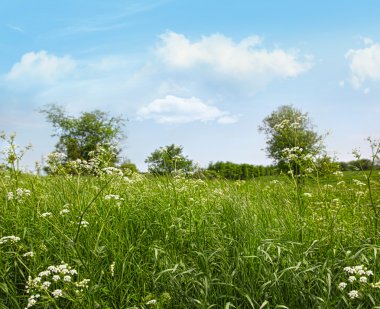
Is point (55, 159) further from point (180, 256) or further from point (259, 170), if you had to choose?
point (259, 170)

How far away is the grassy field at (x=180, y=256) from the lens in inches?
172

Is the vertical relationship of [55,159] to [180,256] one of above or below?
A: above

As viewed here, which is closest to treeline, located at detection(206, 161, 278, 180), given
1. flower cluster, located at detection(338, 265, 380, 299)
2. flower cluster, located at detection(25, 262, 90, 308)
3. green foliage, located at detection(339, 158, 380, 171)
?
green foliage, located at detection(339, 158, 380, 171)

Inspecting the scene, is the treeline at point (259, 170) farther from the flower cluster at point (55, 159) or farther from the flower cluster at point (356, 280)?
the flower cluster at point (55, 159)

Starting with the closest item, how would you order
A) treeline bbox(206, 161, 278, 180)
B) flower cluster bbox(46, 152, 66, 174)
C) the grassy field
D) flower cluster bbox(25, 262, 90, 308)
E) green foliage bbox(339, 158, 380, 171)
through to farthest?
flower cluster bbox(25, 262, 90, 308), the grassy field, green foliage bbox(339, 158, 380, 171), flower cluster bbox(46, 152, 66, 174), treeline bbox(206, 161, 278, 180)

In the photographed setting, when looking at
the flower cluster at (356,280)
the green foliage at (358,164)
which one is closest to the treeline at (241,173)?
the green foliage at (358,164)

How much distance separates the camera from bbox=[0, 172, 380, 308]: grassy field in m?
4.38

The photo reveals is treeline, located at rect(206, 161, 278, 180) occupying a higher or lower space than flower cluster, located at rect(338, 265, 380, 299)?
higher

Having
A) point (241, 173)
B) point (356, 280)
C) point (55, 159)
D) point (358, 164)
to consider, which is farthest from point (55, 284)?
point (241, 173)

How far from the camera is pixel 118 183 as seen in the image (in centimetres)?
713

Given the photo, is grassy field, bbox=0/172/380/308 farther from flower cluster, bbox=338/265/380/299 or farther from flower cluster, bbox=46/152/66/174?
flower cluster, bbox=46/152/66/174

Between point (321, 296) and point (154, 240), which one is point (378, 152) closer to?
point (321, 296)

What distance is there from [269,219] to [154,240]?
153cm

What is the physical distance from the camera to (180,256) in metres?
5.10
